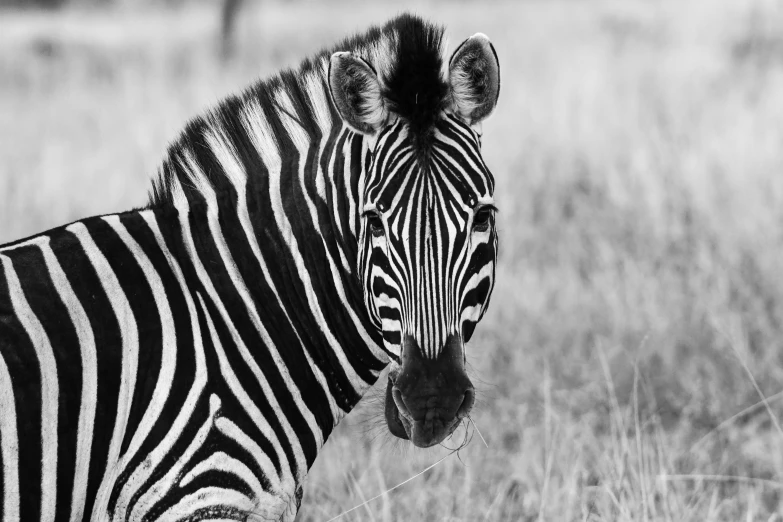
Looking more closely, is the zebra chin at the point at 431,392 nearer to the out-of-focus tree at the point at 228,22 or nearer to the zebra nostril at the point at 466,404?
the zebra nostril at the point at 466,404

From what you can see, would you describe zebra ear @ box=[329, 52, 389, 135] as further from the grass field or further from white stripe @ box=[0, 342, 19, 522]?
white stripe @ box=[0, 342, 19, 522]

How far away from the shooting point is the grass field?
14.4ft

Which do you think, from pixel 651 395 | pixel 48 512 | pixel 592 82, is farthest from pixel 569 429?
pixel 592 82

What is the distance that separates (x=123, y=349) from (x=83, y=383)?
6.2 inches

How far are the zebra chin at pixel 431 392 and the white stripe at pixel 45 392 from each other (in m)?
1.03

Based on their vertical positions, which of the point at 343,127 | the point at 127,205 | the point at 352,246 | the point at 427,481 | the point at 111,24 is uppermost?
the point at 111,24

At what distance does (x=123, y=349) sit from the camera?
9.02 ft

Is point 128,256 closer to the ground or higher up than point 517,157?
closer to the ground

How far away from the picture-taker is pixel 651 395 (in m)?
5.32

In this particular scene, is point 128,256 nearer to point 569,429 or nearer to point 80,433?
point 80,433

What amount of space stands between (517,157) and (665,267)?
2618 mm

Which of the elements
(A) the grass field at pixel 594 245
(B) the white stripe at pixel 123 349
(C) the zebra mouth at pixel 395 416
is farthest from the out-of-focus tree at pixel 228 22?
(C) the zebra mouth at pixel 395 416

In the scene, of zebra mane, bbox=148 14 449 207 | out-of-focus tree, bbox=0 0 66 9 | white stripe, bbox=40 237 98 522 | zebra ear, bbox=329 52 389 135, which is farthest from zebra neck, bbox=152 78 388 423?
out-of-focus tree, bbox=0 0 66 9

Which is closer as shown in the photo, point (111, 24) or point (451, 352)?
point (451, 352)
